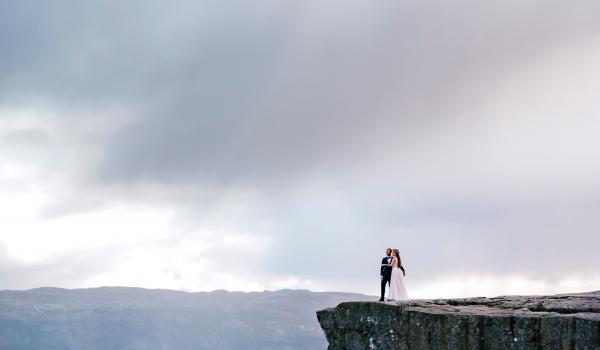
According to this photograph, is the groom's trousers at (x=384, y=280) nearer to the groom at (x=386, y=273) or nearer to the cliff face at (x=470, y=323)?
the groom at (x=386, y=273)

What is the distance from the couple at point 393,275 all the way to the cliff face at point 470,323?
418 cm

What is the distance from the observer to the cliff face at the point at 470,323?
2567cm

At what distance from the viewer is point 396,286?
1448 inches

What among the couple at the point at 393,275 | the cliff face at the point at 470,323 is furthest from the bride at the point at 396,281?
the cliff face at the point at 470,323

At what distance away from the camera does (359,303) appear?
104ft

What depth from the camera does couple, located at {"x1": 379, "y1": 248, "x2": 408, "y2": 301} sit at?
1446 inches

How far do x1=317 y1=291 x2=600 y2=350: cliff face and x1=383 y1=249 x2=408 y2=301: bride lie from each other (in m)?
4.14

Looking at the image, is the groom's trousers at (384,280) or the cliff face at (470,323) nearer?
the cliff face at (470,323)

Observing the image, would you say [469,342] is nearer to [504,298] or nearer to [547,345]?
[547,345]

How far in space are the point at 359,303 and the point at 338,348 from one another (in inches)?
94.7

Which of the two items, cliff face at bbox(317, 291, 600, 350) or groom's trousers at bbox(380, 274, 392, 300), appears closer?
cliff face at bbox(317, 291, 600, 350)

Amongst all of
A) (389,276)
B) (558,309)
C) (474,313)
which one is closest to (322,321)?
(389,276)

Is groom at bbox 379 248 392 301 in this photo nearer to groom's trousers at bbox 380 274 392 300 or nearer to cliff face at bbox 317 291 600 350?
groom's trousers at bbox 380 274 392 300

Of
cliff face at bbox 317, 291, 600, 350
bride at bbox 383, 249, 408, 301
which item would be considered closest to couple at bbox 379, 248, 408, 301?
bride at bbox 383, 249, 408, 301
